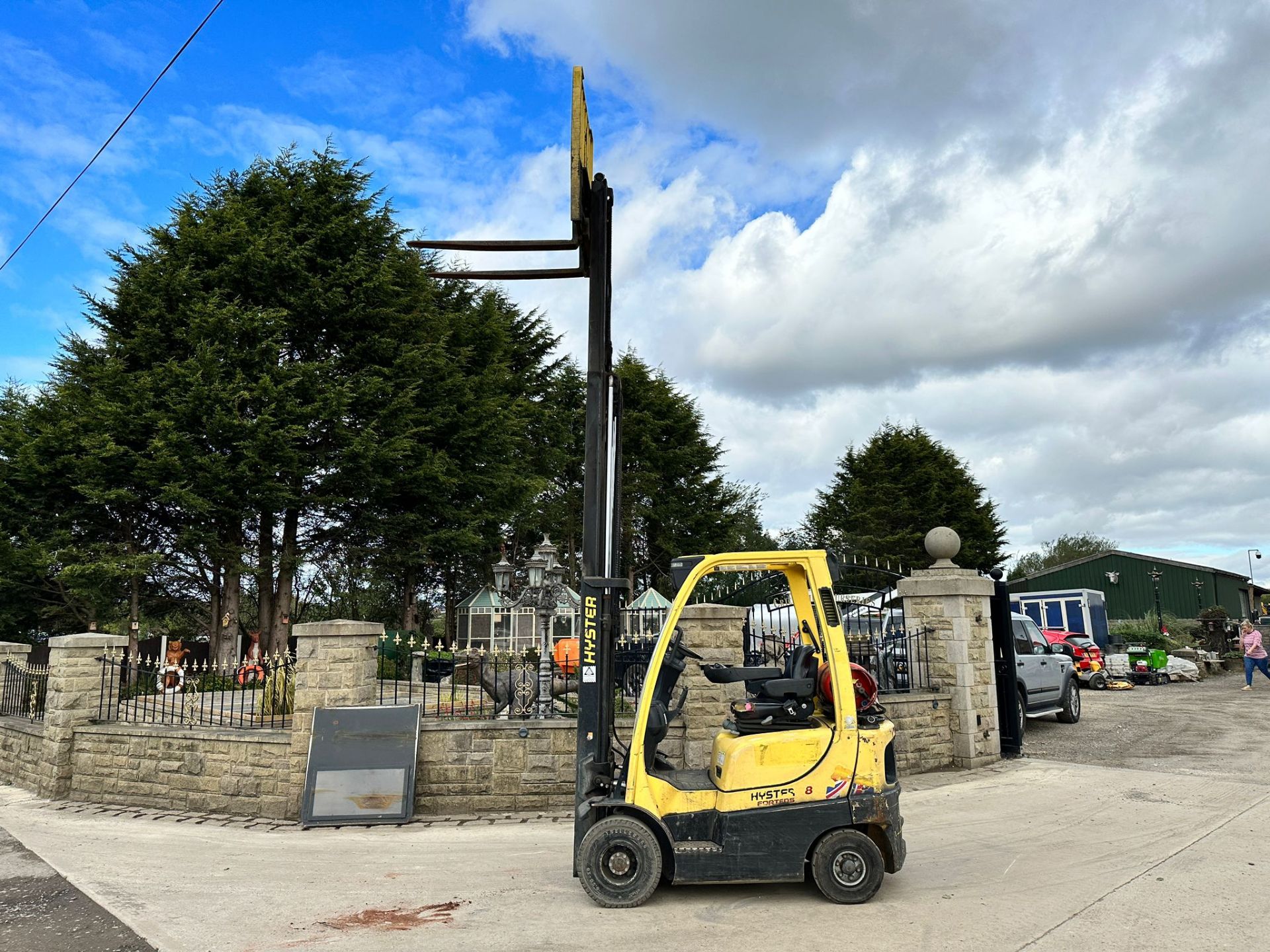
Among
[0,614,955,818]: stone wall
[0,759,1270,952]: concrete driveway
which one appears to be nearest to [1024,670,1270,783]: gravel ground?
[0,759,1270,952]: concrete driveway

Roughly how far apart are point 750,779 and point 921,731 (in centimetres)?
509

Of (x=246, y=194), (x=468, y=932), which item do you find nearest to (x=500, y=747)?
(x=468, y=932)

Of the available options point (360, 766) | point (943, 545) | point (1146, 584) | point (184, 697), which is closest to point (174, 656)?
point (184, 697)

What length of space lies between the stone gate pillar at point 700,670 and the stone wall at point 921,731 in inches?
76.7

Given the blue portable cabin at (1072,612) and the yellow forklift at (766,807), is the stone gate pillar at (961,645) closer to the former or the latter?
the yellow forklift at (766,807)

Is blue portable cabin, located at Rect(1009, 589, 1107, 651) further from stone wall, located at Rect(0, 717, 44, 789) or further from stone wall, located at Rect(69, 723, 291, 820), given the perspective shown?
stone wall, located at Rect(0, 717, 44, 789)

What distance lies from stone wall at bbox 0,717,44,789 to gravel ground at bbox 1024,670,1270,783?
11.8 m

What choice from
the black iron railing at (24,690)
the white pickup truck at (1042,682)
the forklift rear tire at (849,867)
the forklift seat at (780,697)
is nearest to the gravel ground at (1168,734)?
the white pickup truck at (1042,682)

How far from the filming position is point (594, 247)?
6.13 metres

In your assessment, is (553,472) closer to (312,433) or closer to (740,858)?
(312,433)

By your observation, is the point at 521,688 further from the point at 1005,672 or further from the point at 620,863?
the point at 1005,672

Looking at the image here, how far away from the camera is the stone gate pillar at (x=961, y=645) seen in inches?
369

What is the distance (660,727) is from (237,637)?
18.1m

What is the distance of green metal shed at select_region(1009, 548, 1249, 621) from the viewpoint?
3366 centimetres
